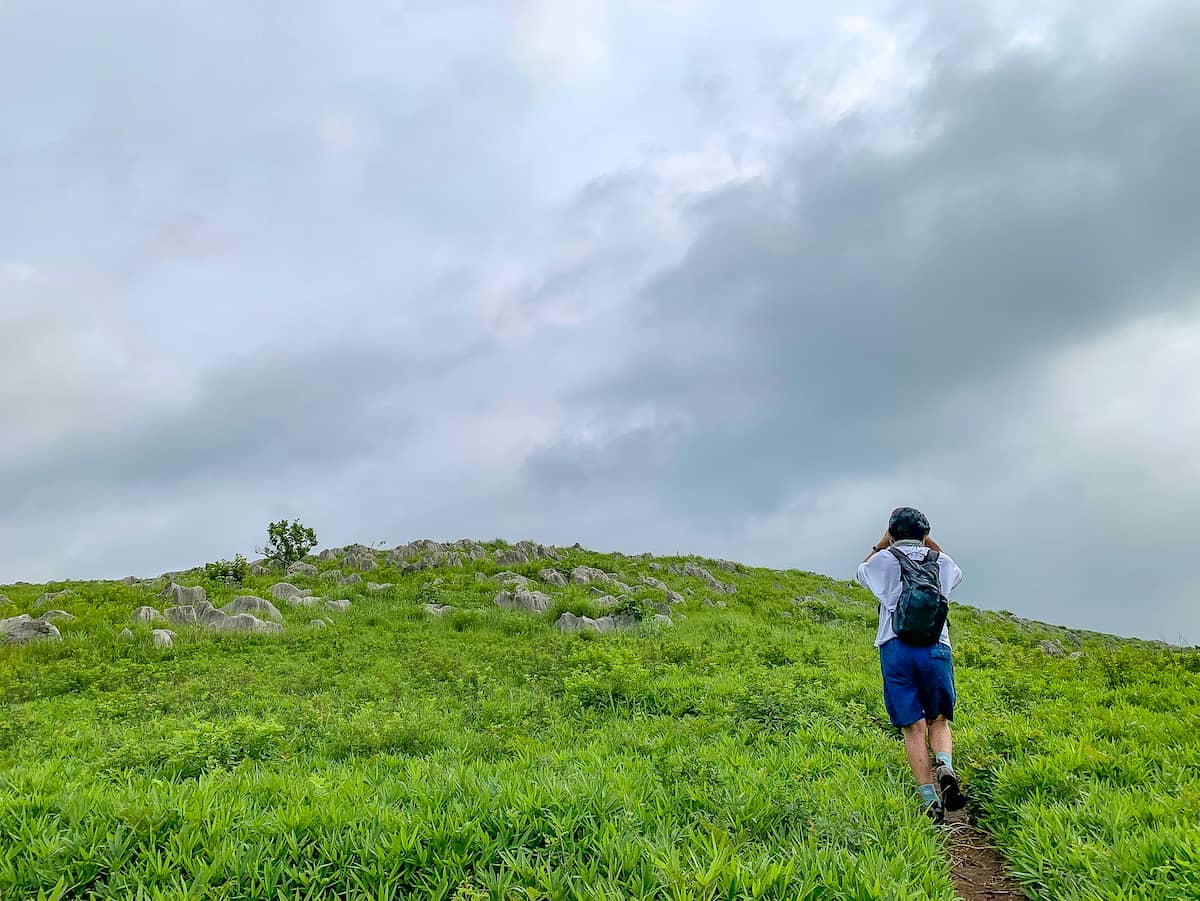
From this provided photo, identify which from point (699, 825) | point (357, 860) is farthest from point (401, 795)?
point (699, 825)

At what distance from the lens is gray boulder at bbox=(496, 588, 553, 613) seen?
2339cm

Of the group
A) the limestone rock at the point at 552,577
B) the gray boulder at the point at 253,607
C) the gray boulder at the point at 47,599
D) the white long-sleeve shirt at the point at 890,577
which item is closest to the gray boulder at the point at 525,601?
the limestone rock at the point at 552,577

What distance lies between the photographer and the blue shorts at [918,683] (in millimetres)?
7695

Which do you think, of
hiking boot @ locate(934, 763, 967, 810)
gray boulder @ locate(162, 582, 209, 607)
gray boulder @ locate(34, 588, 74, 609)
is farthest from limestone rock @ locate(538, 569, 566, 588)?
hiking boot @ locate(934, 763, 967, 810)

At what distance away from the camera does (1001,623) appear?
97.1 feet

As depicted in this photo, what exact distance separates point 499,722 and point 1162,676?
12.6 metres

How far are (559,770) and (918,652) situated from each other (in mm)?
4425

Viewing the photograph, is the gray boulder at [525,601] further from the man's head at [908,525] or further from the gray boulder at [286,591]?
the man's head at [908,525]

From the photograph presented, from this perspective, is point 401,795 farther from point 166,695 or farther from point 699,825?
point 166,695

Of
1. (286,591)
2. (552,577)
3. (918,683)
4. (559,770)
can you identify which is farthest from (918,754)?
(286,591)

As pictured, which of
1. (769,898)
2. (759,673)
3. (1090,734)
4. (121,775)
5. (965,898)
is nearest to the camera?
(769,898)

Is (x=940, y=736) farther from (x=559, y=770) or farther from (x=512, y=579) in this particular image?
(x=512, y=579)

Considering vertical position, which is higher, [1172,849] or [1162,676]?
[1162,676]

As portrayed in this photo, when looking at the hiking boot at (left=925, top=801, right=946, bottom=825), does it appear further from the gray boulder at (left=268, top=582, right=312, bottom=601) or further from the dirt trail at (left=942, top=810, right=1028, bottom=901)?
the gray boulder at (left=268, top=582, right=312, bottom=601)
